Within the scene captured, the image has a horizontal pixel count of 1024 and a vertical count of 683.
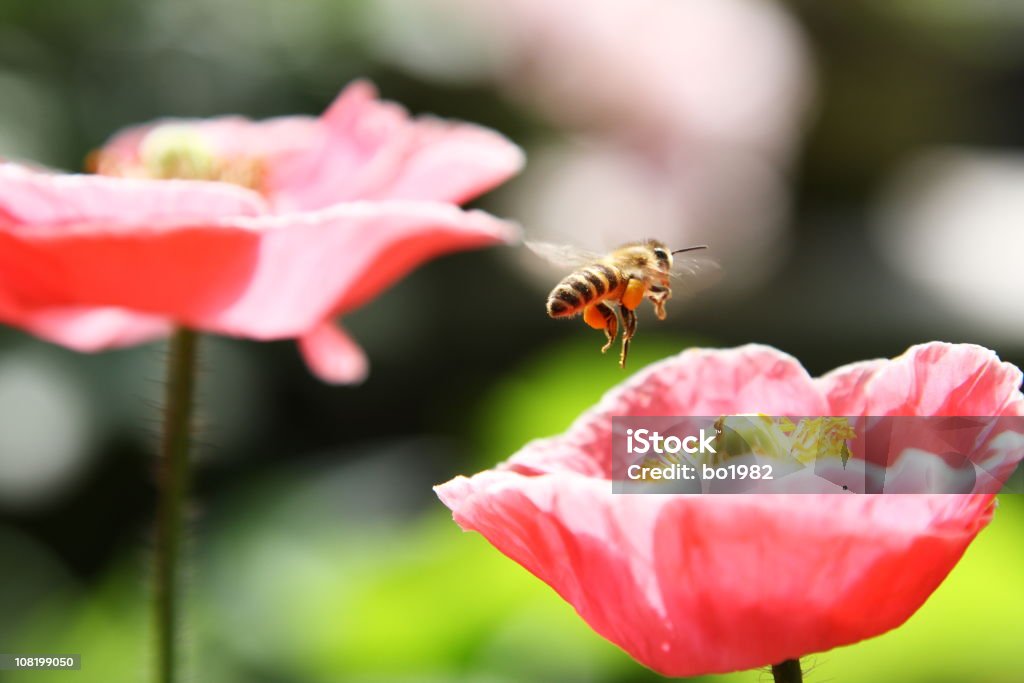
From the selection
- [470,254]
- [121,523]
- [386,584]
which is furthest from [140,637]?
[470,254]

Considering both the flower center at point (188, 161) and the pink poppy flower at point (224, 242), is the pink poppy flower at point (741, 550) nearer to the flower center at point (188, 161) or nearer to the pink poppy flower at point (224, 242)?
the pink poppy flower at point (224, 242)

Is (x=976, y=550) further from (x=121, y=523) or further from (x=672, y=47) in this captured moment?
(x=672, y=47)

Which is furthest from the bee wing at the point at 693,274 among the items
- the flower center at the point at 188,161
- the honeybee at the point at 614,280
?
the flower center at the point at 188,161

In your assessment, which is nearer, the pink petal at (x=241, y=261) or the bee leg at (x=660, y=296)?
the pink petal at (x=241, y=261)

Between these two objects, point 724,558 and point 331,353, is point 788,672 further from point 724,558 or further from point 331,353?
point 331,353

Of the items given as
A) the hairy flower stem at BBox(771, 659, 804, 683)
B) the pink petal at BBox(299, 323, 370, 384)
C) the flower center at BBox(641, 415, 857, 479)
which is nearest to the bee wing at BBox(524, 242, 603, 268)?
the pink petal at BBox(299, 323, 370, 384)

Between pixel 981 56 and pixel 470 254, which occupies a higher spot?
pixel 981 56
